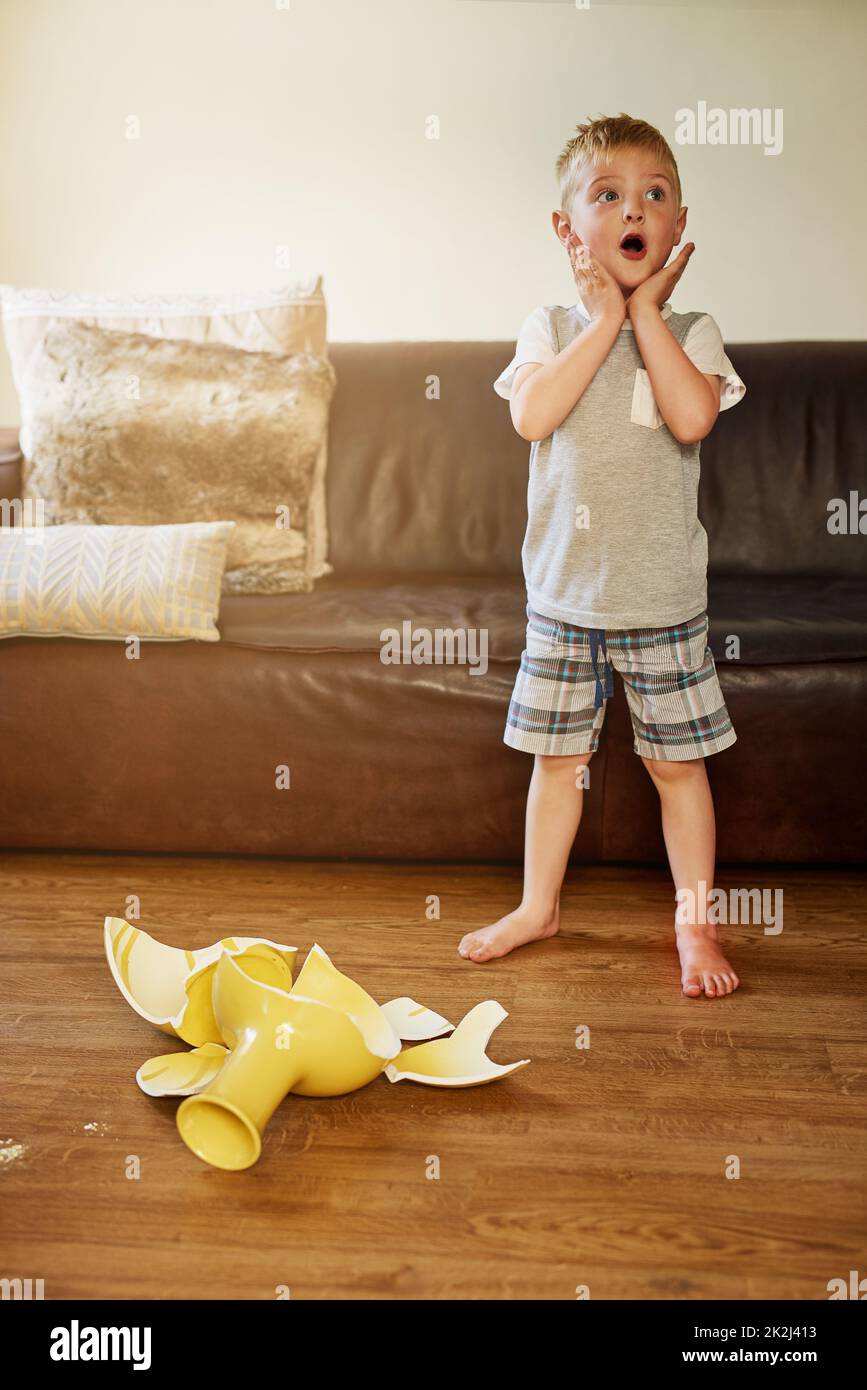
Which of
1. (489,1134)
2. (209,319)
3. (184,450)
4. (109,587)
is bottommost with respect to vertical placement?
(489,1134)

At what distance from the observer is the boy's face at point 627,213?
140cm

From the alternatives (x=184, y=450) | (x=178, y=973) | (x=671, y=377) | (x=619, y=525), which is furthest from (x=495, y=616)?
(x=178, y=973)

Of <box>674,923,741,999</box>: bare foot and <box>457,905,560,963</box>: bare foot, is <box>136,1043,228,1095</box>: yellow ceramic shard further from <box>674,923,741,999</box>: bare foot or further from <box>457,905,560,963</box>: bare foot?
<box>674,923,741,999</box>: bare foot

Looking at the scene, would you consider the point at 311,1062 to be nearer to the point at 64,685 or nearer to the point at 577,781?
the point at 577,781

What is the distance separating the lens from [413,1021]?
133cm

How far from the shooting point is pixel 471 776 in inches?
68.9

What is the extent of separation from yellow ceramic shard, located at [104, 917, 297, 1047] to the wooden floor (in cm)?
4

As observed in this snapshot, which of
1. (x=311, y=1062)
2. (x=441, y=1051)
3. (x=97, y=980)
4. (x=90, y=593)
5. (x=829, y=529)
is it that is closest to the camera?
(x=311, y=1062)

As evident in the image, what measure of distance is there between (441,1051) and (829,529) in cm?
132

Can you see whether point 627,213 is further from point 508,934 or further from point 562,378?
point 508,934

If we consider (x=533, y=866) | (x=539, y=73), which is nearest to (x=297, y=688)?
(x=533, y=866)

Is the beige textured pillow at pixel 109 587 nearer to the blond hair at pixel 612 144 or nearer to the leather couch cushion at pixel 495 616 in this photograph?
the leather couch cushion at pixel 495 616

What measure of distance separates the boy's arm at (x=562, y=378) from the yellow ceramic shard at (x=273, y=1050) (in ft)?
2.32

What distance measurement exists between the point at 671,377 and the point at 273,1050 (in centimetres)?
90
